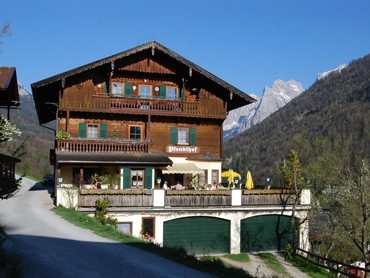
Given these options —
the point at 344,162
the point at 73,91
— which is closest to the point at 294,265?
the point at 344,162

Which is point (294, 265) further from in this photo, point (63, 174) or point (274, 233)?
point (63, 174)

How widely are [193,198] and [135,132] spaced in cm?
766

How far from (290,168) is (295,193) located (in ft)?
4.71

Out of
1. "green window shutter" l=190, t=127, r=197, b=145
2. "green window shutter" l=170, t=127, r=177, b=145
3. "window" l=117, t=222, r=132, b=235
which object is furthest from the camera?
"green window shutter" l=190, t=127, r=197, b=145

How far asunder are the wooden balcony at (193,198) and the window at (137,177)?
4.25 meters

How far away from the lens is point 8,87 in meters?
17.4

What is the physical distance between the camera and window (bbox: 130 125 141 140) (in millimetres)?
31844

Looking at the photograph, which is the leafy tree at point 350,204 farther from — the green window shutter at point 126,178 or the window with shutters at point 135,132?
the window with shutters at point 135,132

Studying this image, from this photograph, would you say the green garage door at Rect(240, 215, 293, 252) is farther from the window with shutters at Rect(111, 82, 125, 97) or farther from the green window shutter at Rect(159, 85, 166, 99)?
the window with shutters at Rect(111, 82, 125, 97)

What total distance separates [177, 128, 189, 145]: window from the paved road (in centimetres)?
1366

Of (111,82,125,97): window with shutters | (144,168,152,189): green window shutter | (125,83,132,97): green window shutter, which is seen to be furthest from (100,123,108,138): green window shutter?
(144,168,152,189): green window shutter

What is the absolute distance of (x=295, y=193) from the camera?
91.1 feet

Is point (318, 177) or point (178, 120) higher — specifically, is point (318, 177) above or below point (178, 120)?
below

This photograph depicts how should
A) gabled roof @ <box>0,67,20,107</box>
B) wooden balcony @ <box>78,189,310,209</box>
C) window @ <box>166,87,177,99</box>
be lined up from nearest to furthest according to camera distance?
gabled roof @ <box>0,67,20,107</box> < wooden balcony @ <box>78,189,310,209</box> < window @ <box>166,87,177,99</box>
